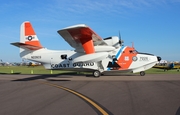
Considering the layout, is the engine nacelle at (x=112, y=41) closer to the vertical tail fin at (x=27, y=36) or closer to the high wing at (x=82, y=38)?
the high wing at (x=82, y=38)

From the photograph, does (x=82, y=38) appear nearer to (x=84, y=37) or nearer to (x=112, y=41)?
(x=84, y=37)

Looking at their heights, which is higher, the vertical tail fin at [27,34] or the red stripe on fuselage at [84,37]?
the vertical tail fin at [27,34]

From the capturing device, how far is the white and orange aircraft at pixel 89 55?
18302mm

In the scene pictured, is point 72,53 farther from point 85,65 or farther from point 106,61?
point 106,61

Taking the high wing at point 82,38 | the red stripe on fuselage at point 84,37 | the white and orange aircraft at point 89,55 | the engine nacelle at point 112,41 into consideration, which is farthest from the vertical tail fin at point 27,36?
the engine nacelle at point 112,41

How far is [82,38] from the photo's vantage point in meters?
17.6

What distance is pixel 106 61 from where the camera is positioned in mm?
20641

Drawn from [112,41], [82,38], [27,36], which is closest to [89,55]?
[82,38]

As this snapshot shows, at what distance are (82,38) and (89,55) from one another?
5.83 ft

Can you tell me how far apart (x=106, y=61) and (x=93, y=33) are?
188 inches

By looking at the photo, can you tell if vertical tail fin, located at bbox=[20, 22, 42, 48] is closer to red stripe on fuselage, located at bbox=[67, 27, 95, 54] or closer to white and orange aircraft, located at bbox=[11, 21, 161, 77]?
white and orange aircraft, located at bbox=[11, 21, 161, 77]

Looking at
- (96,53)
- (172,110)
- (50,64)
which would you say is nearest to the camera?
(172,110)

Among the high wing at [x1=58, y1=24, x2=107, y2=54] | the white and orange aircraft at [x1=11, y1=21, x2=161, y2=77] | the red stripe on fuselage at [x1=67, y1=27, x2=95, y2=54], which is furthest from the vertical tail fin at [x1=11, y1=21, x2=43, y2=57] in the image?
the red stripe on fuselage at [x1=67, y1=27, x2=95, y2=54]

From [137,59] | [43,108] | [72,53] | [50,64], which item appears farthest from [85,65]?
[43,108]
